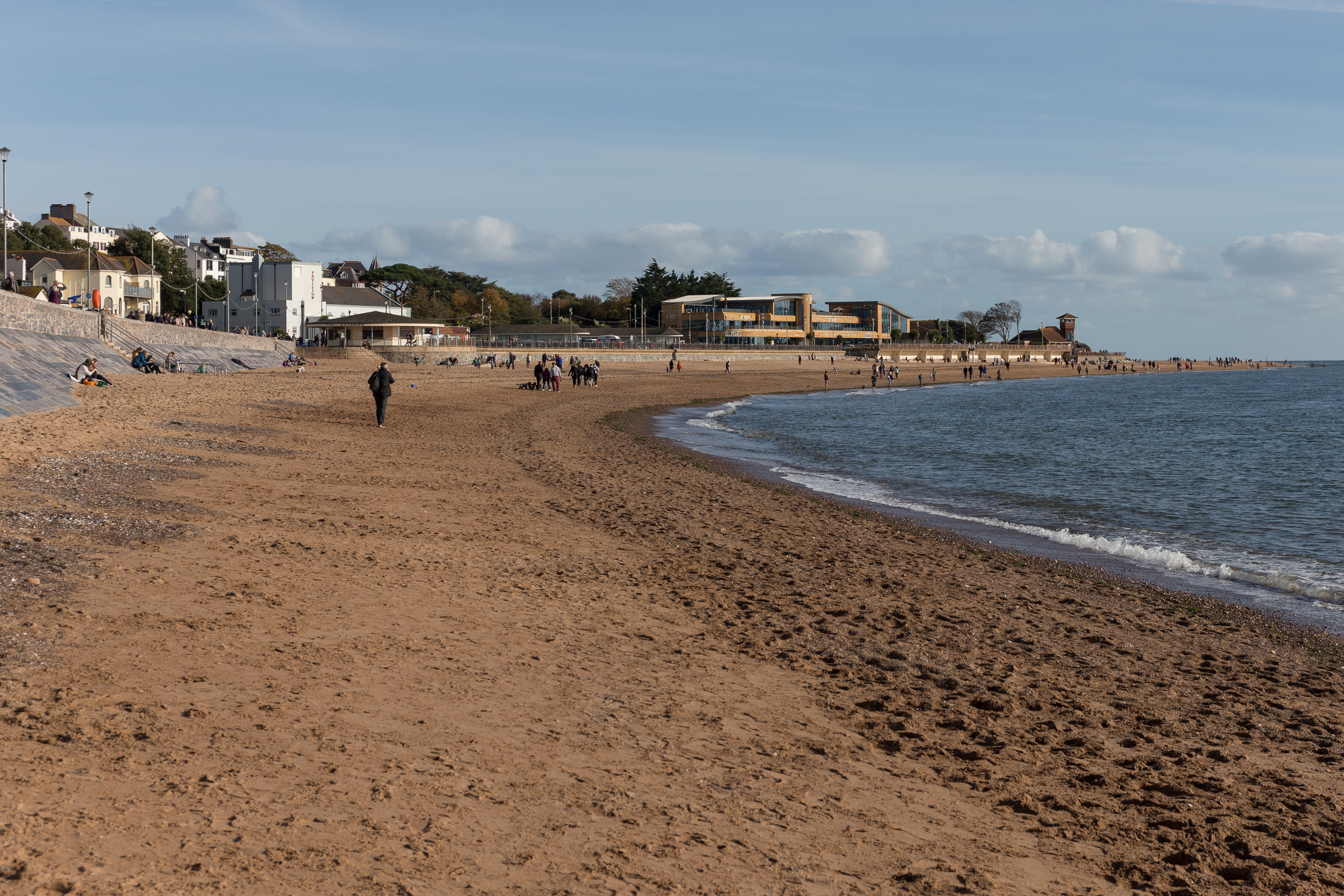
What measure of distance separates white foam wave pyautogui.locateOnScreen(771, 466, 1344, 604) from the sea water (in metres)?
0.04

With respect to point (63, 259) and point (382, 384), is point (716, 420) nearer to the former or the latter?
point (382, 384)

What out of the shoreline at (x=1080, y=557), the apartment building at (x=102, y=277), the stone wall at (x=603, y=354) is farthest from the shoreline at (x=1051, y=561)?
the apartment building at (x=102, y=277)

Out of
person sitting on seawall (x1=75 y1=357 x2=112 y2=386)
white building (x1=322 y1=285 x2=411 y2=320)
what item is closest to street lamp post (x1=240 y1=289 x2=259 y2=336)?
white building (x1=322 y1=285 x2=411 y2=320)

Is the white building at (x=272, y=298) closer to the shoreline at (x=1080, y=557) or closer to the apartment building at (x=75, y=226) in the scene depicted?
the apartment building at (x=75, y=226)

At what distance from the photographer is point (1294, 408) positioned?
A: 61562 millimetres

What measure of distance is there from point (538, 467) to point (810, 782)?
13939 mm

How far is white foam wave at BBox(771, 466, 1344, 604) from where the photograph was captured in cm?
1109

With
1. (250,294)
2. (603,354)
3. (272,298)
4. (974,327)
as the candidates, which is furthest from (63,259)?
(974,327)

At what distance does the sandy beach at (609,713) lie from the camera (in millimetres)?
4055

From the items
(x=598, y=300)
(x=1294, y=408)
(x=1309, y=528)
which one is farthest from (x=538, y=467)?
(x=598, y=300)

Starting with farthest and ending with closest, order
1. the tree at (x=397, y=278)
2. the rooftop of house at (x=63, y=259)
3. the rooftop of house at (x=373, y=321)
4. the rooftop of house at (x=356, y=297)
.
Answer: the tree at (x=397, y=278) → the rooftop of house at (x=356, y=297) → the rooftop of house at (x=373, y=321) → the rooftop of house at (x=63, y=259)

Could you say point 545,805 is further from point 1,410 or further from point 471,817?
point 1,410

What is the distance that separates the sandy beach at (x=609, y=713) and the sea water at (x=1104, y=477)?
5.95ft

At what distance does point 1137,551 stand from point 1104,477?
10.5 metres
